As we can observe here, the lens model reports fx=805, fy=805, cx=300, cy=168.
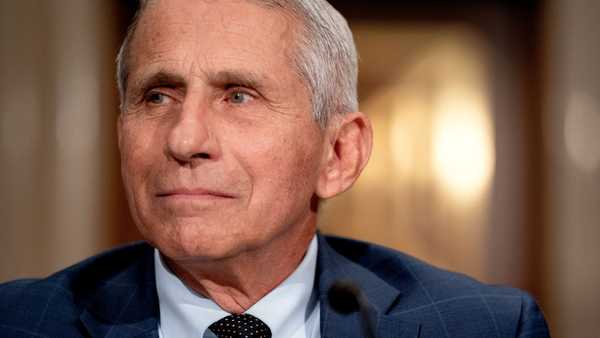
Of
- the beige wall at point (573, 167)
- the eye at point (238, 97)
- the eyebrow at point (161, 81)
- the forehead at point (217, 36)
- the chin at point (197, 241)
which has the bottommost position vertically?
the beige wall at point (573, 167)

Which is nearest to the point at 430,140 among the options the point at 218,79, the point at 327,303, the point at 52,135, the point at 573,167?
the point at 573,167

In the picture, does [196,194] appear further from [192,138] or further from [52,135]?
[52,135]

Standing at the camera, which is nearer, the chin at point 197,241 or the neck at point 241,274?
the chin at point 197,241

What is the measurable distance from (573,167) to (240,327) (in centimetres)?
262

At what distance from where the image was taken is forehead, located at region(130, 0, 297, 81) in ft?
4.91

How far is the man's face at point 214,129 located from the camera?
1450mm

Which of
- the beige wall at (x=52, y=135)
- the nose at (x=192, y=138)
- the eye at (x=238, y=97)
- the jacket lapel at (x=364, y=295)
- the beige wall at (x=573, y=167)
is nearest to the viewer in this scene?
the nose at (x=192, y=138)

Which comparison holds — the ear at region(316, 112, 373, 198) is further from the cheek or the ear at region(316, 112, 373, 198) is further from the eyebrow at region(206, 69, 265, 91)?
the eyebrow at region(206, 69, 265, 91)

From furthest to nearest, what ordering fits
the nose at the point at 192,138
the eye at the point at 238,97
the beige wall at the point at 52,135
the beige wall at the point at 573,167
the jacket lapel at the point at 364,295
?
the beige wall at the point at 573,167 → the beige wall at the point at 52,135 → the jacket lapel at the point at 364,295 → the eye at the point at 238,97 → the nose at the point at 192,138

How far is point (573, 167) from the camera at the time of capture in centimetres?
377

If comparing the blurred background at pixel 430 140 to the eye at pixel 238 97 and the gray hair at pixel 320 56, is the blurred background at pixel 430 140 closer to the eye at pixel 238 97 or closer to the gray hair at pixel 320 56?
the gray hair at pixel 320 56

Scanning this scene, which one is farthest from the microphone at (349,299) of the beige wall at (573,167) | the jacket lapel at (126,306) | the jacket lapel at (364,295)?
the beige wall at (573,167)

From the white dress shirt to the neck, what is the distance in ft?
0.05

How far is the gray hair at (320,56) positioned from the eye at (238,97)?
0.12 m
